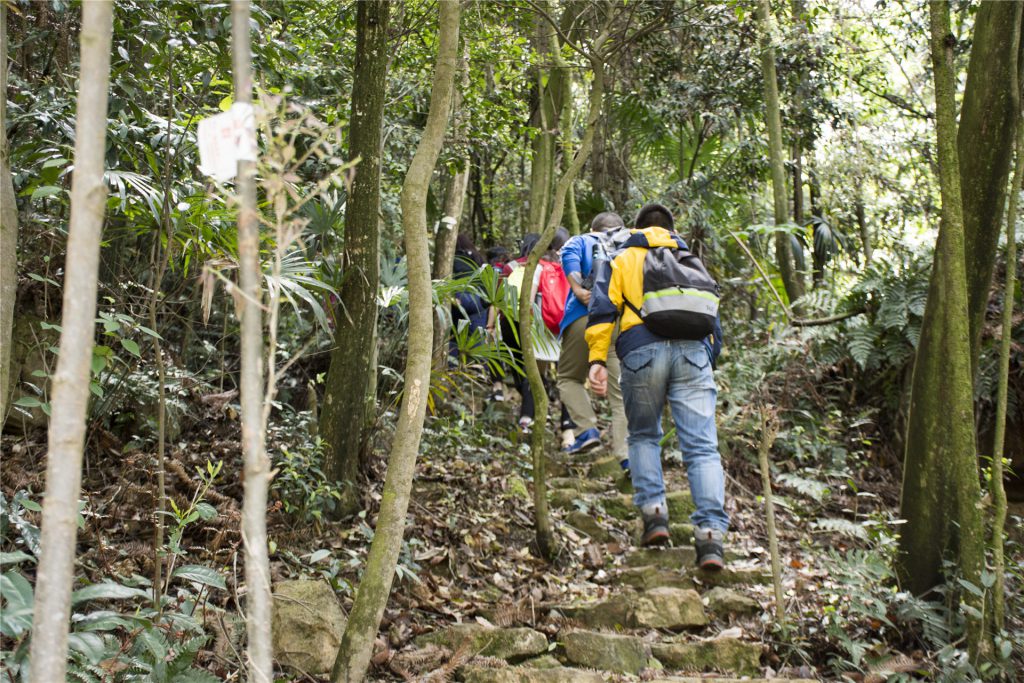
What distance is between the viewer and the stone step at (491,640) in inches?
148

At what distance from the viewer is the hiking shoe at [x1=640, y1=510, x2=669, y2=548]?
501 centimetres

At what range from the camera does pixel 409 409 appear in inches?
123

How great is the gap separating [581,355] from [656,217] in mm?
1955

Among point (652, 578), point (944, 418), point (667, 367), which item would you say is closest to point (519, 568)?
point (652, 578)

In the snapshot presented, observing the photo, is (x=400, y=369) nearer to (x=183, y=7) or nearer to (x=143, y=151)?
(x=143, y=151)

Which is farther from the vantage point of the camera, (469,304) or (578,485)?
(469,304)

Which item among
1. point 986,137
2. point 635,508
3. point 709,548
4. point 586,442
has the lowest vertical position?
point 635,508

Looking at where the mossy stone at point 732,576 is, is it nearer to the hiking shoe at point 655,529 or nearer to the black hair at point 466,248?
the hiking shoe at point 655,529

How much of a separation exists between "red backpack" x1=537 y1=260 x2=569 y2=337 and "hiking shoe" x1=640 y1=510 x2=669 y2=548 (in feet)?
9.81

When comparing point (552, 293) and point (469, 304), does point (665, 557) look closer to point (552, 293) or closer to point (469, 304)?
point (552, 293)

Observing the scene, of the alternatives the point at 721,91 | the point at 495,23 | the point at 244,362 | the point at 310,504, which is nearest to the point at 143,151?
the point at 310,504

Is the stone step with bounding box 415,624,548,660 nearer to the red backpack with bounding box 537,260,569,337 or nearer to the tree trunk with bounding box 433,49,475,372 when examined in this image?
the tree trunk with bounding box 433,49,475,372

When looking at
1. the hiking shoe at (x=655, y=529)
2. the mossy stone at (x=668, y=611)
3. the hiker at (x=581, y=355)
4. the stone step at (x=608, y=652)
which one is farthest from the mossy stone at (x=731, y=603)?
the hiker at (x=581, y=355)

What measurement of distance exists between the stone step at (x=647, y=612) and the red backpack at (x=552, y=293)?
3.73 metres
